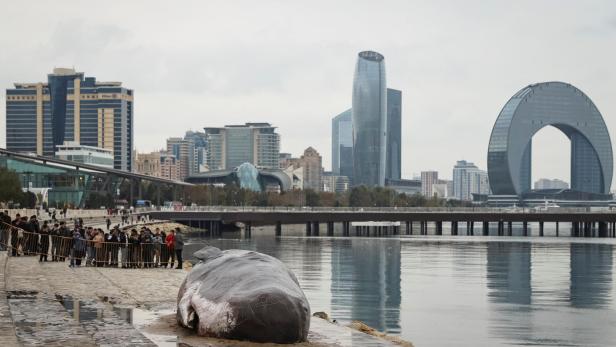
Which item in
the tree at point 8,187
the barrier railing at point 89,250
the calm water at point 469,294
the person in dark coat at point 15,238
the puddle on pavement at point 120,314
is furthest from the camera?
the tree at point 8,187

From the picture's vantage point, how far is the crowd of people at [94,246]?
40500 millimetres

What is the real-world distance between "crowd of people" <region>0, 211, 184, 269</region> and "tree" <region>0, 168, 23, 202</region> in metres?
83.9

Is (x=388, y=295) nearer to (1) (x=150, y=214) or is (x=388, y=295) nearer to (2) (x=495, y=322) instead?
(2) (x=495, y=322)

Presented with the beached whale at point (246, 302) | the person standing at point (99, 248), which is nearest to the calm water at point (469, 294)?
the person standing at point (99, 248)

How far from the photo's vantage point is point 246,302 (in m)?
20.3

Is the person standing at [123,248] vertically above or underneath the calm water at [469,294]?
above

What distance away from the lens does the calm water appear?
109ft

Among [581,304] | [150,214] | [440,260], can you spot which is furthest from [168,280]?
[150,214]

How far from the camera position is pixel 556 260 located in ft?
267

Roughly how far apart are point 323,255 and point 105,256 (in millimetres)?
45490

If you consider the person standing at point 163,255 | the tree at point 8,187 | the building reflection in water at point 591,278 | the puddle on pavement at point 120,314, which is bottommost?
the building reflection in water at point 591,278

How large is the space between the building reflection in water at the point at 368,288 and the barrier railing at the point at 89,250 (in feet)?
25.4

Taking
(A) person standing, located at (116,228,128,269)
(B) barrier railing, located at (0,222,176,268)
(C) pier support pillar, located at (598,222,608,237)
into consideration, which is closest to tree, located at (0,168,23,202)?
(B) barrier railing, located at (0,222,176,268)

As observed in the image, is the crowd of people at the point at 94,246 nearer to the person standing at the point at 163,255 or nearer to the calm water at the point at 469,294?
the person standing at the point at 163,255
